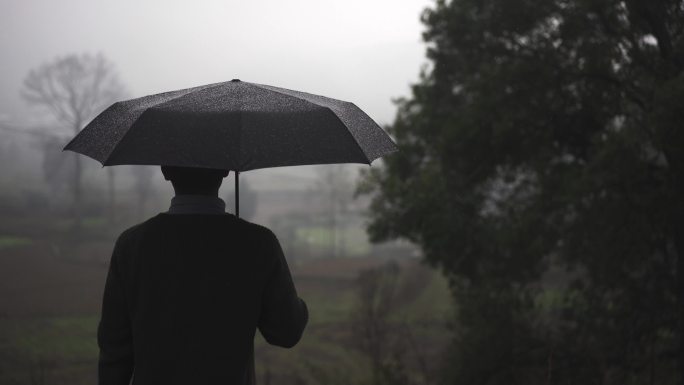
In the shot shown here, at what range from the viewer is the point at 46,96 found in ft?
65.7

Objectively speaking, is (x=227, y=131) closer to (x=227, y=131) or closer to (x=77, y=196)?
(x=227, y=131)

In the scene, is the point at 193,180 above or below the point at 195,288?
above

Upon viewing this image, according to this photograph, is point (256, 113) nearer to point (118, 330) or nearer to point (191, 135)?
point (191, 135)

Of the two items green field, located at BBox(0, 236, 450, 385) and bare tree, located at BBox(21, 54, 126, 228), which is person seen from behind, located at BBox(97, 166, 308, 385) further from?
bare tree, located at BBox(21, 54, 126, 228)

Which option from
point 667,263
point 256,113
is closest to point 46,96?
point 667,263

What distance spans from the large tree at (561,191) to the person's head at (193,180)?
247 inches

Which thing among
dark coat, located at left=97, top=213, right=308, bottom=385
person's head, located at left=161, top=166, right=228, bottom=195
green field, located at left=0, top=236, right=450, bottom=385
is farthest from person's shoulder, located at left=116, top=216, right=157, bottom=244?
green field, located at left=0, top=236, right=450, bottom=385

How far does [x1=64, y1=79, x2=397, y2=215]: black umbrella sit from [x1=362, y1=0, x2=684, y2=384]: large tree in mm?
5809

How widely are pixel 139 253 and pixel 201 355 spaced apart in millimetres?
385

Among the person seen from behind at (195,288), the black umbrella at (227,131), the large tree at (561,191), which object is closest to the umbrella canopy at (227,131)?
the black umbrella at (227,131)

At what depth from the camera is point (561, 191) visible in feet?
28.1

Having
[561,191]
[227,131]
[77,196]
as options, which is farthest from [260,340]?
[227,131]

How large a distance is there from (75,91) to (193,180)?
1963 cm

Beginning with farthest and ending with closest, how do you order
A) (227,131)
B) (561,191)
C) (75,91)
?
1. (75,91)
2. (561,191)
3. (227,131)
